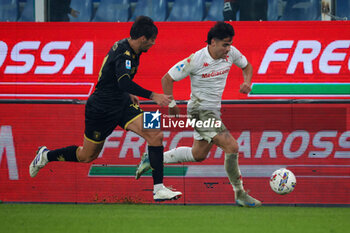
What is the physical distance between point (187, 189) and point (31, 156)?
224 cm

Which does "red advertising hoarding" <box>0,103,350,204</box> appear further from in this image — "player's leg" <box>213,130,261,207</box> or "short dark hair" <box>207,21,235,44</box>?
"short dark hair" <box>207,21,235,44</box>

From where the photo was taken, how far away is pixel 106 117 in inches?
294

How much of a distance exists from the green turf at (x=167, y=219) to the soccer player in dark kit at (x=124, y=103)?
489 mm

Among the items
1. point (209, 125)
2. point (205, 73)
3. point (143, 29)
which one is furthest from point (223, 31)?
point (209, 125)

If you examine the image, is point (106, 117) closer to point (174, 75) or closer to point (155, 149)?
point (155, 149)

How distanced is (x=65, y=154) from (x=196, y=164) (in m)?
2.08

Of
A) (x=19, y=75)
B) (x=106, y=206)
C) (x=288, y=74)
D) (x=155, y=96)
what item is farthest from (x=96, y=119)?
(x=288, y=74)

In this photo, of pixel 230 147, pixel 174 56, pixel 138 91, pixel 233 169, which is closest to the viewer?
pixel 138 91

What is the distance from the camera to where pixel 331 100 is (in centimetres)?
903

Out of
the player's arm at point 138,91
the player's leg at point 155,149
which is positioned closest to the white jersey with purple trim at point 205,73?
the player's leg at point 155,149

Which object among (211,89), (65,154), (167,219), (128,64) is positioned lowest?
(167,219)

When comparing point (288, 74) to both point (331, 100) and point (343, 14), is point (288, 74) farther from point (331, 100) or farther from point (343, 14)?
point (343, 14)

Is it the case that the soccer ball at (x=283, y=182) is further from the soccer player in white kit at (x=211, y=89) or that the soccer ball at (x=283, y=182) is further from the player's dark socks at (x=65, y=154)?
the player's dark socks at (x=65, y=154)

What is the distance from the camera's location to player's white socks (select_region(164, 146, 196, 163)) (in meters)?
8.12
